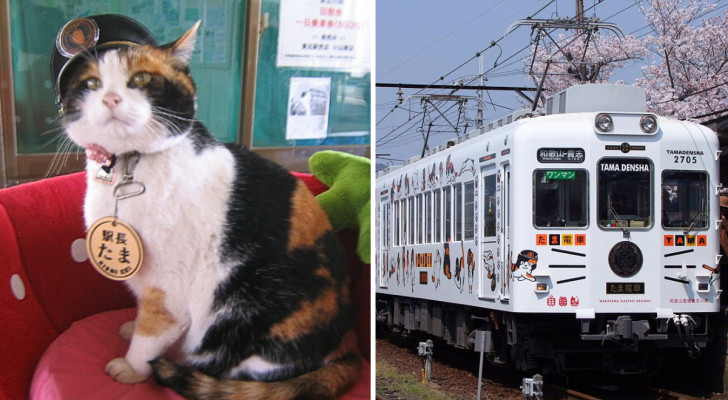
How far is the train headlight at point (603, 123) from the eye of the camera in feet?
29.7

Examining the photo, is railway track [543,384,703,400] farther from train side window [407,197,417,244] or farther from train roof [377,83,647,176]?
train side window [407,197,417,244]

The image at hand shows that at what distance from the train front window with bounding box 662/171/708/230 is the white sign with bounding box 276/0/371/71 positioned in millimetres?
6760

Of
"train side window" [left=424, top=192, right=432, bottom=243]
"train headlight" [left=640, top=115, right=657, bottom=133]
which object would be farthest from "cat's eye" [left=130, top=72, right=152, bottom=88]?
"train side window" [left=424, top=192, right=432, bottom=243]

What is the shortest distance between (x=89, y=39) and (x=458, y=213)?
8.24 m

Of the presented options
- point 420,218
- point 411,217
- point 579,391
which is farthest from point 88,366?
point 411,217

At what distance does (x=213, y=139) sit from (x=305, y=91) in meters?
0.38

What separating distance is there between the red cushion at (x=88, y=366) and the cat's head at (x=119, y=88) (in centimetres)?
59

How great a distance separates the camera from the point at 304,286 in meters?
3.07

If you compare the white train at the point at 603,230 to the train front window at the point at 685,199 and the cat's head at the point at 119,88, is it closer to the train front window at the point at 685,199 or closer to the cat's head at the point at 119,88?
the train front window at the point at 685,199

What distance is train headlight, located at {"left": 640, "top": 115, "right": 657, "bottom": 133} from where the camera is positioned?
909 cm

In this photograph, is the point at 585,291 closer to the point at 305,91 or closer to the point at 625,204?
the point at 625,204

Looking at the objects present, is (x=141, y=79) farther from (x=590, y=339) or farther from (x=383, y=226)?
(x=383, y=226)

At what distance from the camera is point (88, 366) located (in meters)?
2.93

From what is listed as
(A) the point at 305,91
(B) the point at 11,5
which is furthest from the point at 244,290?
(B) the point at 11,5
